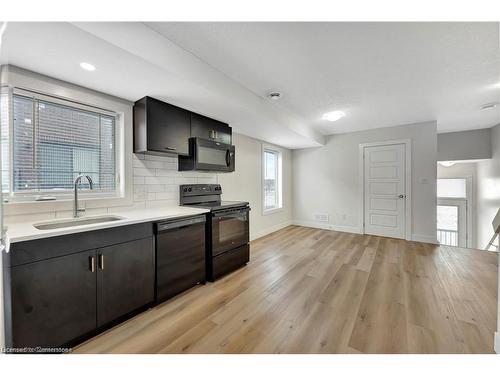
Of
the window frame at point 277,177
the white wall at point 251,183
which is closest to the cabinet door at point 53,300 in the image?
the white wall at point 251,183

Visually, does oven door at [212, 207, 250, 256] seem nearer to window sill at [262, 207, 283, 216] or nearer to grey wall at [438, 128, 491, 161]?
window sill at [262, 207, 283, 216]

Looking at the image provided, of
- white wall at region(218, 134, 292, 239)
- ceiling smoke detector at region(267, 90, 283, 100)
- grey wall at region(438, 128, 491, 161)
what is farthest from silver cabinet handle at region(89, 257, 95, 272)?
grey wall at region(438, 128, 491, 161)

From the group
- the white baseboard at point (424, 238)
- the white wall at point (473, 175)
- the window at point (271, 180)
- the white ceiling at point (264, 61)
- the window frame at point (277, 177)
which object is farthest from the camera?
the white wall at point (473, 175)

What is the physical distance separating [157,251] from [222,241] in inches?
32.8

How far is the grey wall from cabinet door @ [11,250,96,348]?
7.02m

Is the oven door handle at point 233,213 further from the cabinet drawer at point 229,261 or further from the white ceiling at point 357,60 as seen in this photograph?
the white ceiling at point 357,60

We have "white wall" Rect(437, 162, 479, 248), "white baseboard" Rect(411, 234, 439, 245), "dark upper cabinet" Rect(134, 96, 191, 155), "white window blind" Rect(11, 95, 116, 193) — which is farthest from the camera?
"white wall" Rect(437, 162, 479, 248)

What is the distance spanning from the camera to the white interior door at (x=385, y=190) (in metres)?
4.25

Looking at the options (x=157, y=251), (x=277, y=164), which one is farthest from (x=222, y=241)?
(x=277, y=164)

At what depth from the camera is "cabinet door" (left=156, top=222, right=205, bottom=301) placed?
1.96 metres

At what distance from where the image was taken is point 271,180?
5059 millimetres

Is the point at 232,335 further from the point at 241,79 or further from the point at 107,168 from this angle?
the point at 241,79

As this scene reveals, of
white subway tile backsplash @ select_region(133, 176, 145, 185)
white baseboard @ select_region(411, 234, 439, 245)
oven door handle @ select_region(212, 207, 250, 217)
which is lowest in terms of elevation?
white baseboard @ select_region(411, 234, 439, 245)
